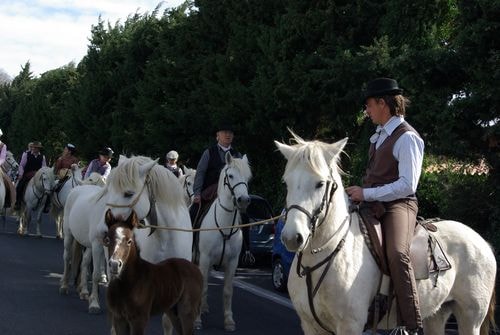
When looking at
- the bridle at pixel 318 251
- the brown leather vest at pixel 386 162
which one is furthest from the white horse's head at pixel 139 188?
the brown leather vest at pixel 386 162

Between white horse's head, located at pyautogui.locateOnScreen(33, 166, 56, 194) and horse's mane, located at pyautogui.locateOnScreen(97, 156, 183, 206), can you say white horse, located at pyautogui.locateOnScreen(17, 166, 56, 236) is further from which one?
horse's mane, located at pyautogui.locateOnScreen(97, 156, 183, 206)

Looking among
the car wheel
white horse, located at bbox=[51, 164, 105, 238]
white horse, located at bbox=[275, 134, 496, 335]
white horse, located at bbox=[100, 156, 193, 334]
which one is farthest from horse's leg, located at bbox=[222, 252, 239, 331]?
white horse, located at bbox=[51, 164, 105, 238]

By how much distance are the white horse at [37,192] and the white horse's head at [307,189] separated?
1527 cm

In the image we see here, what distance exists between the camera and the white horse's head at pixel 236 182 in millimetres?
8766

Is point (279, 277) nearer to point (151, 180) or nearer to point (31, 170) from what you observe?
point (151, 180)

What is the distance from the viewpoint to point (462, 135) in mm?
10938

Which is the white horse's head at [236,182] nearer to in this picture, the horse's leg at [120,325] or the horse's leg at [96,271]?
the horse's leg at [96,271]

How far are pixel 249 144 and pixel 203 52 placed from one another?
583 cm

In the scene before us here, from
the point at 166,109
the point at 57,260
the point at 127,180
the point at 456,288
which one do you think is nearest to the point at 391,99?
the point at 456,288

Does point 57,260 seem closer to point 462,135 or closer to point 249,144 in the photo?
point 249,144

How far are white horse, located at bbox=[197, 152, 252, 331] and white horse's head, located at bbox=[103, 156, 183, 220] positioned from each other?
1.43 meters

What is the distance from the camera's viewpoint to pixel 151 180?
282 inches

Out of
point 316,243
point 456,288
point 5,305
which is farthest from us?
point 5,305

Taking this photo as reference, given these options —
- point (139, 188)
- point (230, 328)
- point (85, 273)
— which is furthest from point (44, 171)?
point (139, 188)
